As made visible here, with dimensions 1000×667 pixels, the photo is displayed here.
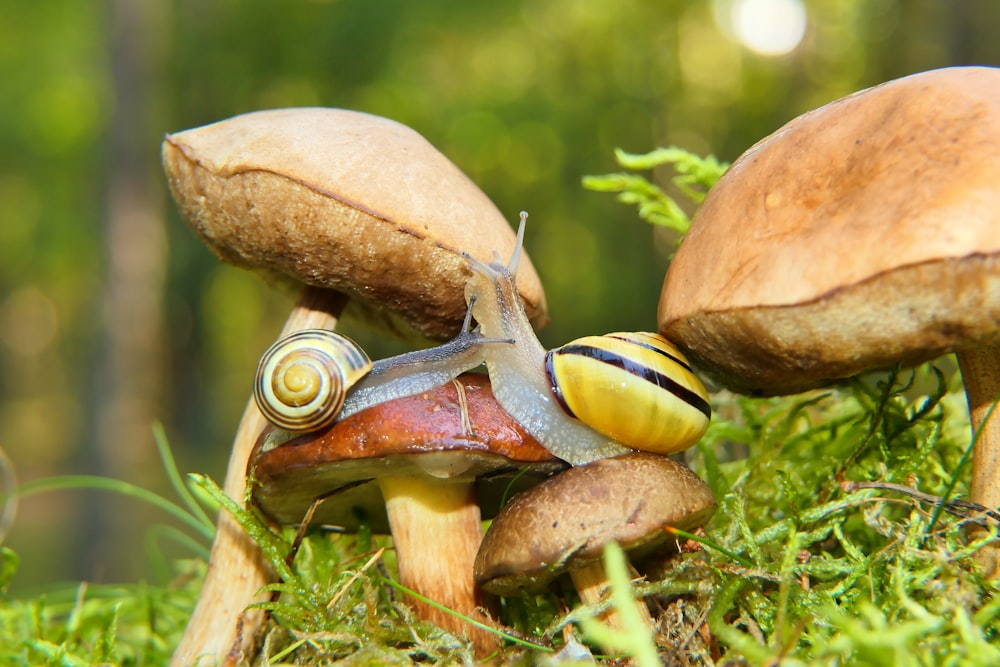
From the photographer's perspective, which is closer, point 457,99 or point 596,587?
point 596,587

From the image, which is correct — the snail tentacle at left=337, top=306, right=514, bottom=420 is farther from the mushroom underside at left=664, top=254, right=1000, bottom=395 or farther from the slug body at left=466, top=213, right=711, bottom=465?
the mushroom underside at left=664, top=254, right=1000, bottom=395

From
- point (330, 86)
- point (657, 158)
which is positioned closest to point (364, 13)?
point (330, 86)

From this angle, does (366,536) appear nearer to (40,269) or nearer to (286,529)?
(286,529)

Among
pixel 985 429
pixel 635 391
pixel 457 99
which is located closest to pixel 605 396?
pixel 635 391

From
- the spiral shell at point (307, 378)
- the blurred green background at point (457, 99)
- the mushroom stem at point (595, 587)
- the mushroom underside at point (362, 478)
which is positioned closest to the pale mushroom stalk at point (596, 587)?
the mushroom stem at point (595, 587)

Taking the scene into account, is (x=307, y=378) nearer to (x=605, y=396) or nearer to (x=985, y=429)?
(x=605, y=396)

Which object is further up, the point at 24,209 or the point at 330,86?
the point at 330,86
